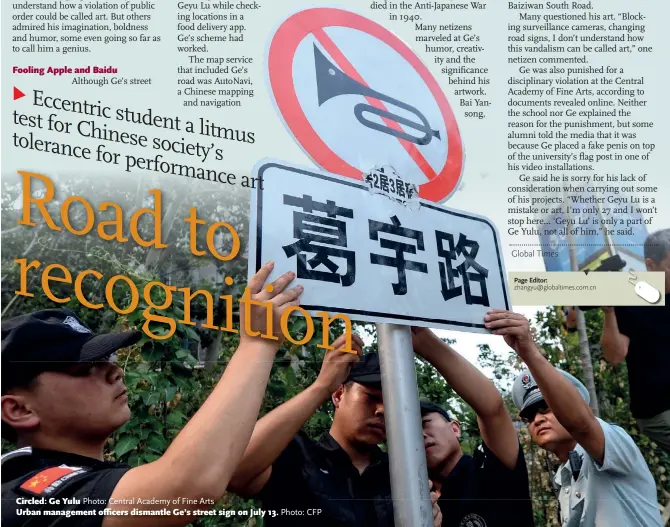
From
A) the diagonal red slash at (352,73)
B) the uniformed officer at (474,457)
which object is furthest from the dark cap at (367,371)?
the diagonal red slash at (352,73)

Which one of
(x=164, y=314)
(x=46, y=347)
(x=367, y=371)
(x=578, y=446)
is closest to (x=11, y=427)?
(x=46, y=347)

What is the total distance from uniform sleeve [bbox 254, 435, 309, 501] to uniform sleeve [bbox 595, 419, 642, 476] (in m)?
0.86

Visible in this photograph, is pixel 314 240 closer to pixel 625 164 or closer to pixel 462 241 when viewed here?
pixel 462 241

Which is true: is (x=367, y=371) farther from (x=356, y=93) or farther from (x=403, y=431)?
(x=356, y=93)

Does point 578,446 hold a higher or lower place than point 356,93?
lower

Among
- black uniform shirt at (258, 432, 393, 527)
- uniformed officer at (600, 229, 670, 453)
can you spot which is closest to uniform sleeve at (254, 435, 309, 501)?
black uniform shirt at (258, 432, 393, 527)

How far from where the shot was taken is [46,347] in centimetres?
173

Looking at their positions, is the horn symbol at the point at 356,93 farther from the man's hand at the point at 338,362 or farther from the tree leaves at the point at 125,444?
the tree leaves at the point at 125,444

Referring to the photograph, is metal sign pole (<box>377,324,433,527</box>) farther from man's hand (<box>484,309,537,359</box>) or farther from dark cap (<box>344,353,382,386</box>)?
man's hand (<box>484,309,537,359</box>)

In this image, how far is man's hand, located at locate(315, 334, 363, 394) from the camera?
1.99 metres

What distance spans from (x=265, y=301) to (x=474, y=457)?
0.92m

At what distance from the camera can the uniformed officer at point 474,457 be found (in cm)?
212

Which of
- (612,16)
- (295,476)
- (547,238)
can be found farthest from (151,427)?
(612,16)

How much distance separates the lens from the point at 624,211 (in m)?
2.30
